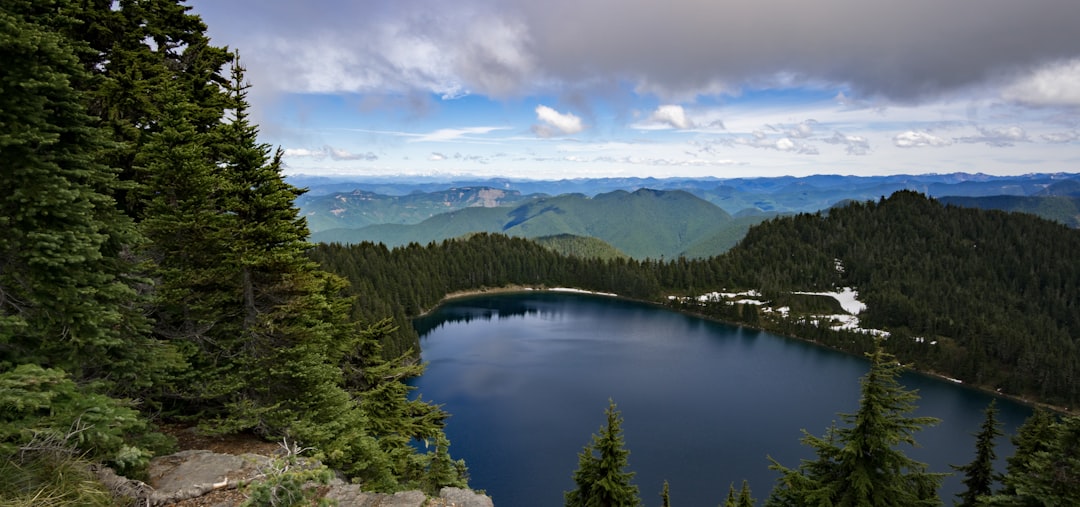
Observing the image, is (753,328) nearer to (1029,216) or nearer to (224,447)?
(224,447)

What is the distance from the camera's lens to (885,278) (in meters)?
154

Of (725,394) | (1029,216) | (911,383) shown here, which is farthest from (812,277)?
(725,394)

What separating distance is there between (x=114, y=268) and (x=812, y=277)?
183 m

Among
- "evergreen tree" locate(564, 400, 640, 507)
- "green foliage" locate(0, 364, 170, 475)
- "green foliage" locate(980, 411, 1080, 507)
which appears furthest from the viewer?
"evergreen tree" locate(564, 400, 640, 507)

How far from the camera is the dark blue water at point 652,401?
47.8 m

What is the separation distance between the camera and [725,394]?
7156 centimetres

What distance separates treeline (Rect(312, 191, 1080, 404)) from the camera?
98000mm

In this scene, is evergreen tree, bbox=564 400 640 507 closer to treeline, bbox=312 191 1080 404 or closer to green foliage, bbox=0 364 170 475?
green foliage, bbox=0 364 170 475

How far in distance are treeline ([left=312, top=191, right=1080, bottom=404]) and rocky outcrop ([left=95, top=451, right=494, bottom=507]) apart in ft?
234

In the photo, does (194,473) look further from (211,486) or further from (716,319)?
(716,319)

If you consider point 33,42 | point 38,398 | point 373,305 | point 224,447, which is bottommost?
point 373,305

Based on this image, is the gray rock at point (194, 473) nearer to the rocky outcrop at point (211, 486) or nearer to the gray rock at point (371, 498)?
the rocky outcrop at point (211, 486)

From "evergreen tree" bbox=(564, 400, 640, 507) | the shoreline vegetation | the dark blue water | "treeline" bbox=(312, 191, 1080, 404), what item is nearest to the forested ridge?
"evergreen tree" bbox=(564, 400, 640, 507)

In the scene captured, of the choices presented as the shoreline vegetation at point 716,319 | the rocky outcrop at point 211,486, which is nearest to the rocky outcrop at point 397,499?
the rocky outcrop at point 211,486
